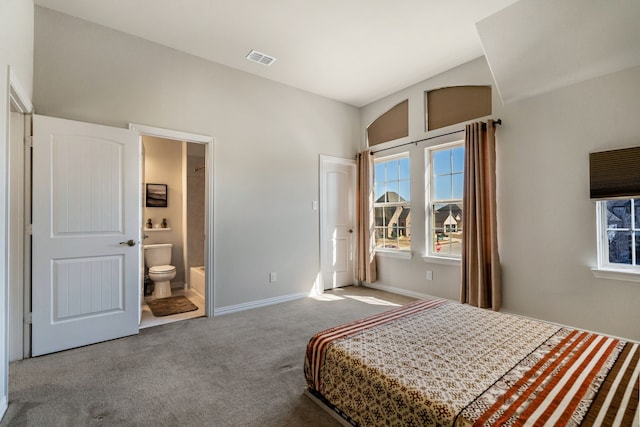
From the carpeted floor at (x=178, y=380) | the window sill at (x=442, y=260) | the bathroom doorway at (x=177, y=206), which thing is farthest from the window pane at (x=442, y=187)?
the bathroom doorway at (x=177, y=206)

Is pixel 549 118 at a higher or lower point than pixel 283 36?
lower

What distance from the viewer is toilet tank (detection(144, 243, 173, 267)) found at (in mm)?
4656

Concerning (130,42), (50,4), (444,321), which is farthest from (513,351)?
(50,4)

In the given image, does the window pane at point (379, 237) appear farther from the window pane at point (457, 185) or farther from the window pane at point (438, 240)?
the window pane at point (457, 185)

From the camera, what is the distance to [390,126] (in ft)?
15.5

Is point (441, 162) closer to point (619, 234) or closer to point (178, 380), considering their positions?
point (619, 234)

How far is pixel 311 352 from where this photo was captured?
1.87 m

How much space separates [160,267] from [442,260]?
4024 mm

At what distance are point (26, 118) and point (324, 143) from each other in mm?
3390

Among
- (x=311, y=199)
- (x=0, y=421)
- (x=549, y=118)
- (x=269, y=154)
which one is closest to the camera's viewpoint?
(x=0, y=421)

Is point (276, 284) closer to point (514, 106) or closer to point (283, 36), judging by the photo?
point (283, 36)

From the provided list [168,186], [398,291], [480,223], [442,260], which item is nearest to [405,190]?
[442,260]

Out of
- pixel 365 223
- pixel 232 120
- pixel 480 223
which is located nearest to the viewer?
pixel 480 223

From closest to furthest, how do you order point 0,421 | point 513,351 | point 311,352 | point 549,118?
point 513,351 → point 0,421 → point 311,352 → point 549,118
